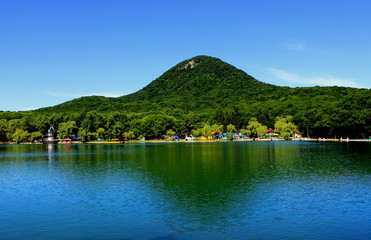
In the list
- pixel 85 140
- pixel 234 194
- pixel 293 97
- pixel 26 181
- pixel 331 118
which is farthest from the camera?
pixel 293 97

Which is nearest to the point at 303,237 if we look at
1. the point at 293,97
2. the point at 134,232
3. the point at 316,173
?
the point at 134,232

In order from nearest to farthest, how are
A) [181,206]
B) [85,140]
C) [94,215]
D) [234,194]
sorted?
[94,215], [181,206], [234,194], [85,140]

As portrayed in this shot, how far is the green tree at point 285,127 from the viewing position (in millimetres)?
134125

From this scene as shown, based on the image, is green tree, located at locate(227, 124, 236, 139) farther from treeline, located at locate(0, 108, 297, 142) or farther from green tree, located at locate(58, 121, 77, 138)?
green tree, located at locate(58, 121, 77, 138)

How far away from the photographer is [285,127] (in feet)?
441

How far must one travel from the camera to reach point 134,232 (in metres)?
15.7

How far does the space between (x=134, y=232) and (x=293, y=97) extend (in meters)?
188

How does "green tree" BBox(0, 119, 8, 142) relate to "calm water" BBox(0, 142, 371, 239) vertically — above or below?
above

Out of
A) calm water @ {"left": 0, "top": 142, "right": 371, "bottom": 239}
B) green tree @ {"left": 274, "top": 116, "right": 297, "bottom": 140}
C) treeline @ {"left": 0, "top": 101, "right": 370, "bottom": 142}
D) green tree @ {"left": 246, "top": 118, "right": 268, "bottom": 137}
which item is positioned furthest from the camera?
treeline @ {"left": 0, "top": 101, "right": 370, "bottom": 142}

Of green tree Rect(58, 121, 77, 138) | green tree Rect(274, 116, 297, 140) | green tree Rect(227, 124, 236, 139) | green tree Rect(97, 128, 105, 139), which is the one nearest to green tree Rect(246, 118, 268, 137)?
green tree Rect(274, 116, 297, 140)

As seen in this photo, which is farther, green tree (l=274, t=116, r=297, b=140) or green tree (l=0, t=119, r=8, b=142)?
green tree (l=0, t=119, r=8, b=142)

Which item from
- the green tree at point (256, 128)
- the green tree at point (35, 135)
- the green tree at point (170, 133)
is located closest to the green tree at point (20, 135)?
the green tree at point (35, 135)

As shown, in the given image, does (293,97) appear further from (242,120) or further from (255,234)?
(255,234)

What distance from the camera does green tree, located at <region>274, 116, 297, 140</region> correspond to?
134m
